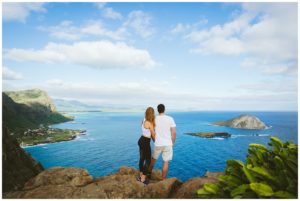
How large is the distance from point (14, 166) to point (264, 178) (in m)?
9.17

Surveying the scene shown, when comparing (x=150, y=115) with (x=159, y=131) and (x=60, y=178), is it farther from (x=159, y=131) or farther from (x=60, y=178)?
(x=60, y=178)

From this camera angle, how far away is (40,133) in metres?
141

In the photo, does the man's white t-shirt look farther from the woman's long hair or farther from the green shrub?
the green shrub

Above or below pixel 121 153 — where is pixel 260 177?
above

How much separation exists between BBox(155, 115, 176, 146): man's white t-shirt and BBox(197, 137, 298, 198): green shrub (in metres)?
2.75

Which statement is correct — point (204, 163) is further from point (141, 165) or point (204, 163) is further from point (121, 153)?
point (141, 165)

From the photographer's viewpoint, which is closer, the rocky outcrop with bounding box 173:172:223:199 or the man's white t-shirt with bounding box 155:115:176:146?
the rocky outcrop with bounding box 173:172:223:199

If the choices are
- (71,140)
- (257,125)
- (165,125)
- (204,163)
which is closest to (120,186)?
(165,125)

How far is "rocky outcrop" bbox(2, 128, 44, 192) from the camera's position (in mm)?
9008

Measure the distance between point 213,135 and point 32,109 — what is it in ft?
489

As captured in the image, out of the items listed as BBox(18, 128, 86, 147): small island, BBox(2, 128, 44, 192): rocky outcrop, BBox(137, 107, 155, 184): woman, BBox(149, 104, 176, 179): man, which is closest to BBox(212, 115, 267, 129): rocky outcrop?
BBox(18, 128, 86, 147): small island

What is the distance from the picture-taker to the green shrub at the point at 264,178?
18.1ft

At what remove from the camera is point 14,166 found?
9688mm

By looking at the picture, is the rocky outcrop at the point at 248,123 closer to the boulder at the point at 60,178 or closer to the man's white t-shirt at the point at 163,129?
the man's white t-shirt at the point at 163,129
